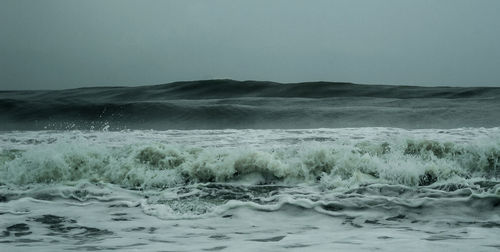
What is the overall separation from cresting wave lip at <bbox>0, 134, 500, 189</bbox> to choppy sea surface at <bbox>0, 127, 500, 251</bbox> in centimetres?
2

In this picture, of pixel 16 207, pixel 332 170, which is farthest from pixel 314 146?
pixel 16 207

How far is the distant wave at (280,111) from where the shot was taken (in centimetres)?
1239

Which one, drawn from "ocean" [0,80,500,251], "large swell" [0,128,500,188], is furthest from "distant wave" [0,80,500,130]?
"large swell" [0,128,500,188]

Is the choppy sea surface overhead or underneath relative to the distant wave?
underneath

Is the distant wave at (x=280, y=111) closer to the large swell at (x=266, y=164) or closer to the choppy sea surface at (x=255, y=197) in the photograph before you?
the choppy sea surface at (x=255, y=197)

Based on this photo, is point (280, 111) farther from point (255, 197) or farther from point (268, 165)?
point (255, 197)

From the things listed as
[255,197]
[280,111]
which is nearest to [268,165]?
[255,197]

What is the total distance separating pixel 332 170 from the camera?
19.2ft

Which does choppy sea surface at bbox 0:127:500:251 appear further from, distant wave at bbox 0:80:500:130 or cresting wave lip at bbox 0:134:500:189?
distant wave at bbox 0:80:500:130

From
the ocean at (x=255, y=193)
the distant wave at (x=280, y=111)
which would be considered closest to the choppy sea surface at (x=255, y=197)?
the ocean at (x=255, y=193)

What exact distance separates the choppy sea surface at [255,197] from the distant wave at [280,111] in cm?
449

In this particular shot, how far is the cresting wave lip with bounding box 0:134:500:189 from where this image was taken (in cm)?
565

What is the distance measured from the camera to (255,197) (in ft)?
16.0

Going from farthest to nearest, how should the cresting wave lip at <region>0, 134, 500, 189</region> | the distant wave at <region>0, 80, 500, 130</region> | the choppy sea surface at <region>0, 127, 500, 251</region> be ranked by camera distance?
the distant wave at <region>0, 80, 500, 130</region>, the cresting wave lip at <region>0, 134, 500, 189</region>, the choppy sea surface at <region>0, 127, 500, 251</region>
